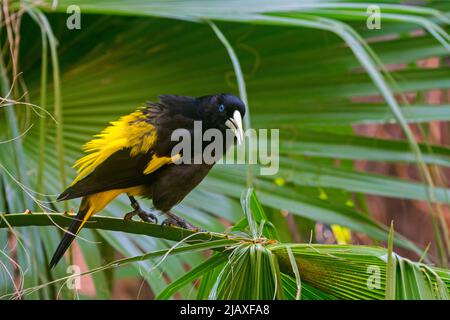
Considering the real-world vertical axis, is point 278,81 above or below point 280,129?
above

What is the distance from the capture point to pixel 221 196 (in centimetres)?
150

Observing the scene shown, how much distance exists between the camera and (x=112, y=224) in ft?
3.29

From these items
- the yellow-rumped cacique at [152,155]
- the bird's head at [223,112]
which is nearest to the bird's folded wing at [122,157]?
the yellow-rumped cacique at [152,155]

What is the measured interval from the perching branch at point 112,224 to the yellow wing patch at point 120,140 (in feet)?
0.97

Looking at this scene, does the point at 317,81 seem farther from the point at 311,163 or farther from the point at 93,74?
the point at 93,74

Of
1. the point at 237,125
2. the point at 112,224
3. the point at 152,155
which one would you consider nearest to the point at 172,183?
the point at 152,155

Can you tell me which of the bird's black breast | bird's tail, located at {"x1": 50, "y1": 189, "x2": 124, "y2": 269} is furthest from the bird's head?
bird's tail, located at {"x1": 50, "y1": 189, "x2": 124, "y2": 269}

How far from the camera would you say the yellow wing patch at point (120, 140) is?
1355mm

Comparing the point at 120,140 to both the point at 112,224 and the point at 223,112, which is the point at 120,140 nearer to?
the point at 223,112

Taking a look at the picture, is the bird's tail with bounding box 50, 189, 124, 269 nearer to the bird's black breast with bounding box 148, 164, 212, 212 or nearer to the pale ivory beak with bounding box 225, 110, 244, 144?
the bird's black breast with bounding box 148, 164, 212, 212

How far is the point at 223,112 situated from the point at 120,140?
0.22m

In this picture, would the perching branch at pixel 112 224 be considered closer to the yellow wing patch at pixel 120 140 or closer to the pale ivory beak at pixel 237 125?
the yellow wing patch at pixel 120 140
